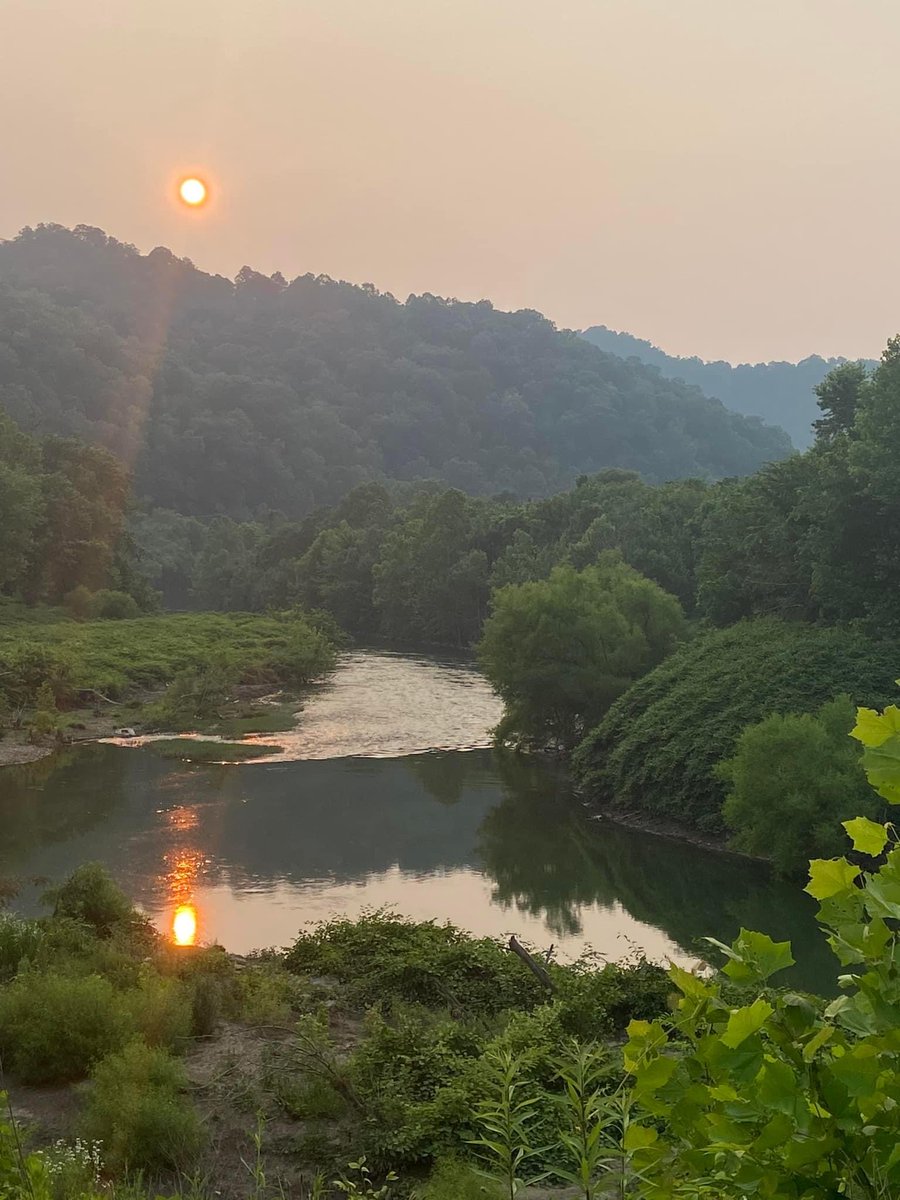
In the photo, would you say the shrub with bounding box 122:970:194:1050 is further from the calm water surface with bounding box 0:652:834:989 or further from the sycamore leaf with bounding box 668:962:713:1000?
the sycamore leaf with bounding box 668:962:713:1000

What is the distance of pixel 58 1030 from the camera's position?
387 inches

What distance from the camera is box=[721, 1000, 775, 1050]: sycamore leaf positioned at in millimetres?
1895

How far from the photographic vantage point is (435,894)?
63.9 ft

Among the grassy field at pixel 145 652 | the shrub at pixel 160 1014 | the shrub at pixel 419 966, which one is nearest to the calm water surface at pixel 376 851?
the shrub at pixel 419 966

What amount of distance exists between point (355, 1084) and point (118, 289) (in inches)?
5497

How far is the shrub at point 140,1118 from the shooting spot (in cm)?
782

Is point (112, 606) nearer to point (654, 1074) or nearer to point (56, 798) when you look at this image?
point (56, 798)

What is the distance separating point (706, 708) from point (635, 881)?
555cm

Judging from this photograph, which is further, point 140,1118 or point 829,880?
point 140,1118

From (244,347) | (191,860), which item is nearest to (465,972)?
(191,860)

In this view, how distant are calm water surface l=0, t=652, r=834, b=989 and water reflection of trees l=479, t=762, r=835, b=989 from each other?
0.05 m

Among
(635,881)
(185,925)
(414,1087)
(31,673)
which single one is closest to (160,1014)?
(414,1087)

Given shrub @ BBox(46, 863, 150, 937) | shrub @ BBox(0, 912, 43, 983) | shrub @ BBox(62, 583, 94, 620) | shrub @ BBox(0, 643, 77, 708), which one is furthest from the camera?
shrub @ BBox(62, 583, 94, 620)

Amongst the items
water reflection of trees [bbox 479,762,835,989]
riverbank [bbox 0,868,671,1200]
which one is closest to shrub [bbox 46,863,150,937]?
riverbank [bbox 0,868,671,1200]
